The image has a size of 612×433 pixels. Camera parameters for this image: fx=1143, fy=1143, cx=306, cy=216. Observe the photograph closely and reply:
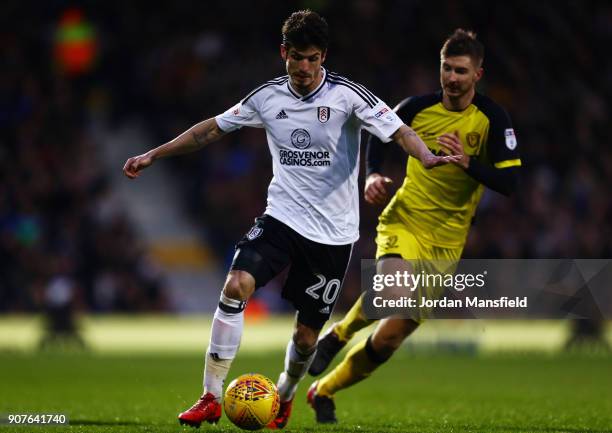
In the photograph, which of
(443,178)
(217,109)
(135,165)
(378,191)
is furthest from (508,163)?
(217,109)

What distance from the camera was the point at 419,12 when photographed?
19438 millimetres

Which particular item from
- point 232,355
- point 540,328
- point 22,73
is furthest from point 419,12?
point 232,355

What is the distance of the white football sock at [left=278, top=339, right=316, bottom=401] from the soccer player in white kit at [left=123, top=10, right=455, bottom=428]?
0.76 ft

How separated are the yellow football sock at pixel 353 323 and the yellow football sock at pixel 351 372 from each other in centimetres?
12

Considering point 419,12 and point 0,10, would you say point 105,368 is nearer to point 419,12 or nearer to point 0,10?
point 419,12

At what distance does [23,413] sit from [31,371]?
17.6 ft

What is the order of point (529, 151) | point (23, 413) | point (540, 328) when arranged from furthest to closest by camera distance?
point (529, 151)
point (540, 328)
point (23, 413)

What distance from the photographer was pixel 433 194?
24.6ft

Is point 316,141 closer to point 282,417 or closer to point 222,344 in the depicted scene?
point 222,344

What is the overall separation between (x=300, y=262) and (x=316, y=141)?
2.40 feet

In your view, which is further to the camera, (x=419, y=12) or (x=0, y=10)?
(x=0, y=10)

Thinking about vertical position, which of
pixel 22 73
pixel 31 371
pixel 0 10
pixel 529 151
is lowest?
pixel 31 371

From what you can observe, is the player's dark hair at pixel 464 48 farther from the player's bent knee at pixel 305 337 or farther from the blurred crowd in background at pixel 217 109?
the blurred crowd in background at pixel 217 109

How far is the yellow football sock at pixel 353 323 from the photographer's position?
7.56 metres
